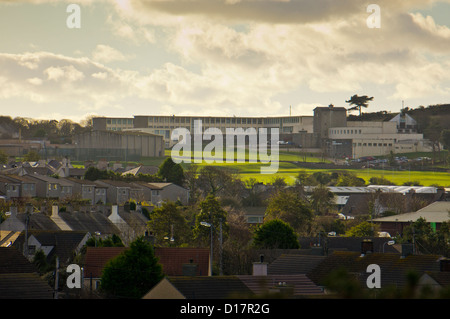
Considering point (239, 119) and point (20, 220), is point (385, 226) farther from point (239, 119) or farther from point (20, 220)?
point (239, 119)

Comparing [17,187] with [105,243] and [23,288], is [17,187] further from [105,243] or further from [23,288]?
[23,288]

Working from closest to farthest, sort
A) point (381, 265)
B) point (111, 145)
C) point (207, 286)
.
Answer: point (207, 286)
point (381, 265)
point (111, 145)

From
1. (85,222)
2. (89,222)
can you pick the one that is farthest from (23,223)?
(89,222)

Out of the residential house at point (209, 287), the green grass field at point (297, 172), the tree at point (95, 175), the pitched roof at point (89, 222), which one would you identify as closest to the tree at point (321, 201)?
the tree at point (95, 175)

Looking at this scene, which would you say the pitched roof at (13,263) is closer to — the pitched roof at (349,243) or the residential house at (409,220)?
the pitched roof at (349,243)

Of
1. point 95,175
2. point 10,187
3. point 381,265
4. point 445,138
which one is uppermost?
point 445,138
